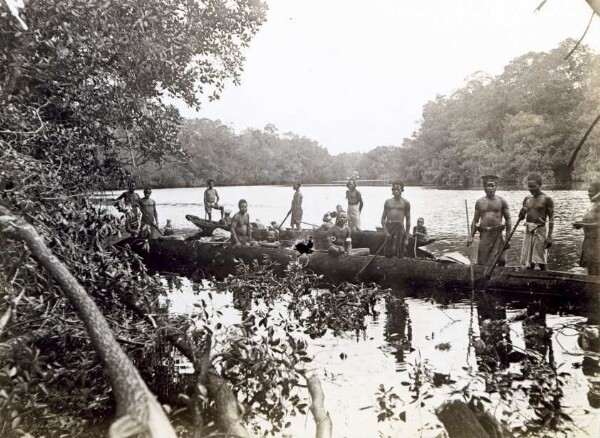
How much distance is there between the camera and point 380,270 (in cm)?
853

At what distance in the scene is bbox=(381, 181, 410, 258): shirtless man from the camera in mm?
9156

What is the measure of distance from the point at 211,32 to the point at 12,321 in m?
4.52

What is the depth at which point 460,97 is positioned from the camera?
20203 millimetres

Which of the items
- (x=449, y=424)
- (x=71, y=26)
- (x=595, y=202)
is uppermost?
(x=71, y=26)

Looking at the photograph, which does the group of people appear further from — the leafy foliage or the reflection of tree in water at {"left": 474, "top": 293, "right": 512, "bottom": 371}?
the leafy foliage

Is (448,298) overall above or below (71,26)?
below

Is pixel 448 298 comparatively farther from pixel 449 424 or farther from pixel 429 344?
pixel 449 424

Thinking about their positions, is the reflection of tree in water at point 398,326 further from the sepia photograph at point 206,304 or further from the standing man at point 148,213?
the standing man at point 148,213

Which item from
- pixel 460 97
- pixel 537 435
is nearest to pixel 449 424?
pixel 537 435

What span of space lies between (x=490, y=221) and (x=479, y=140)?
12.0 m

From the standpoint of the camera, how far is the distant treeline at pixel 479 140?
14.3 metres

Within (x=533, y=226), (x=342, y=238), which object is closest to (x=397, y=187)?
(x=342, y=238)

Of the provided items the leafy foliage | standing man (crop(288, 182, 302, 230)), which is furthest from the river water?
standing man (crop(288, 182, 302, 230))

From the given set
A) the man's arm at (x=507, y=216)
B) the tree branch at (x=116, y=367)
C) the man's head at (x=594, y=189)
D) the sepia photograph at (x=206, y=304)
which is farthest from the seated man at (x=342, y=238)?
the tree branch at (x=116, y=367)
